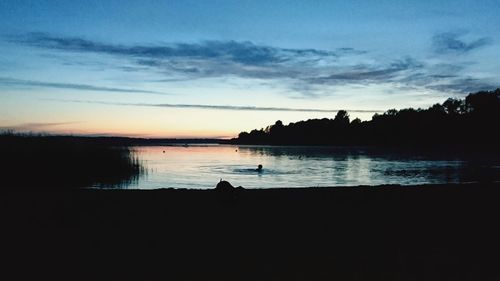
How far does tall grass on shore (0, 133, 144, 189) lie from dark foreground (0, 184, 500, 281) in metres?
9.31

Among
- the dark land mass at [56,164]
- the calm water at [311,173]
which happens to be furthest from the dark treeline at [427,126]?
the dark land mass at [56,164]

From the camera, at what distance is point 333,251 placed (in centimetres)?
687

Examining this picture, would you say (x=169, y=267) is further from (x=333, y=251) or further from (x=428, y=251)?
(x=428, y=251)

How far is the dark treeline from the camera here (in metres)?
94.1

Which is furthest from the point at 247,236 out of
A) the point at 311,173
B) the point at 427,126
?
the point at 427,126

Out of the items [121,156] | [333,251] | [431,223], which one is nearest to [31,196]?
[333,251]

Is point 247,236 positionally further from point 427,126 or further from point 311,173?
point 427,126

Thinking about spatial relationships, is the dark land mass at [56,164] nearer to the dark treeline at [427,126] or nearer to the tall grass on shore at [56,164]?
the tall grass on shore at [56,164]

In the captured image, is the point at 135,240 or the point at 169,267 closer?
the point at 169,267

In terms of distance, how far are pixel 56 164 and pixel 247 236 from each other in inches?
708

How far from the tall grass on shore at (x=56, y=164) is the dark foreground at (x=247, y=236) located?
9.31 m

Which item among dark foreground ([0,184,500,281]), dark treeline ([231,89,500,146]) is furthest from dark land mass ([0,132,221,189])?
dark treeline ([231,89,500,146])

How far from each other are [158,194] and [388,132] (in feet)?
391

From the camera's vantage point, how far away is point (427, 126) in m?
110
